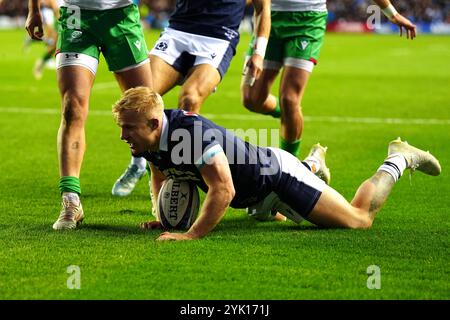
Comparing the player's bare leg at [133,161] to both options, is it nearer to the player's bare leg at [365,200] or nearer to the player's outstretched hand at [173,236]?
the player's outstretched hand at [173,236]

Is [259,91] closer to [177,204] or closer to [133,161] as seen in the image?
[133,161]

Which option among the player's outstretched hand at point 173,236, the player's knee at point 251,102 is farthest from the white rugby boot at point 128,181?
the player's outstretched hand at point 173,236

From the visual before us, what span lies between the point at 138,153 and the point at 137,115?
347 millimetres

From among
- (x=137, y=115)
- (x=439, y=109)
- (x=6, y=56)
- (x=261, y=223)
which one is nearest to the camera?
(x=137, y=115)

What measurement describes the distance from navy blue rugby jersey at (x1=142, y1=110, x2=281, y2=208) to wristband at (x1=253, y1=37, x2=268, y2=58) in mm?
1170

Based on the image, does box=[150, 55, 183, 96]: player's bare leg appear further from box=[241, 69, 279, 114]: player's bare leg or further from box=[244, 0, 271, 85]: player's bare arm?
box=[241, 69, 279, 114]: player's bare leg

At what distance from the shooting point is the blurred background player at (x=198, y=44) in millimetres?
8523

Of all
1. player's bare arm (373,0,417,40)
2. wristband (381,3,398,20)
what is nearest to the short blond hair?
player's bare arm (373,0,417,40)

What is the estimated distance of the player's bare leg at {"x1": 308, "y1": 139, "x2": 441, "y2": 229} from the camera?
719 cm

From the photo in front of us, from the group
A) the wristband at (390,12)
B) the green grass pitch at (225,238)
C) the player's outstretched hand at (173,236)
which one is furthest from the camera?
the wristband at (390,12)
